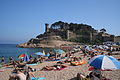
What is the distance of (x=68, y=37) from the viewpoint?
78500mm

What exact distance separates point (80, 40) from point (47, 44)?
18.6 m

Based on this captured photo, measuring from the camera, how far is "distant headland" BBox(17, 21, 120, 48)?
68.8 meters

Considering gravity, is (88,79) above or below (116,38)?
below

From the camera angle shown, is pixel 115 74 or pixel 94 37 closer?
pixel 115 74

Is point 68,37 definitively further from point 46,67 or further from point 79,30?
point 46,67

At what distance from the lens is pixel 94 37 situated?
75750 mm

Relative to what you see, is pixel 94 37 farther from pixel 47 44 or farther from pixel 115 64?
pixel 115 64

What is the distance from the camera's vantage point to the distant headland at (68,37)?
6881 centimetres

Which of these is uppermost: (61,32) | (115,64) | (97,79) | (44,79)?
(61,32)

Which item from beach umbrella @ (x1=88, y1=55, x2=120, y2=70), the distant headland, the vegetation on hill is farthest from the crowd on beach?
the vegetation on hill

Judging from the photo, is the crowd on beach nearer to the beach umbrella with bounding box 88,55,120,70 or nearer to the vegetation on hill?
the beach umbrella with bounding box 88,55,120,70

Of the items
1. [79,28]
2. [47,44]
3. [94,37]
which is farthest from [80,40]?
[47,44]

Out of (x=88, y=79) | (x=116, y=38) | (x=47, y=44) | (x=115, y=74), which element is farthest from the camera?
(x=47, y=44)

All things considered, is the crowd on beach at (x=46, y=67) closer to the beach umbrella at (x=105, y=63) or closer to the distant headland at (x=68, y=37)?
the beach umbrella at (x=105, y=63)
